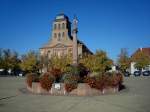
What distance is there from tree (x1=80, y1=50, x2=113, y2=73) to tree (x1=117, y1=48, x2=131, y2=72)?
1302 cm

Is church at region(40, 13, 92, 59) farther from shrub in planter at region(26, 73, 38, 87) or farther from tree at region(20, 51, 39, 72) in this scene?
shrub in planter at region(26, 73, 38, 87)

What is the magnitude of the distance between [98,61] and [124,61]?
19180 mm

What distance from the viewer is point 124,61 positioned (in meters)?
84.2

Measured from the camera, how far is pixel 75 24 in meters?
27.3

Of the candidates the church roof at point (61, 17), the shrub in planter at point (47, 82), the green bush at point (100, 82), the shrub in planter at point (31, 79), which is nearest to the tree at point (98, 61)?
the church roof at point (61, 17)

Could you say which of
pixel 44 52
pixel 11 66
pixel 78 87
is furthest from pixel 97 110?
pixel 44 52

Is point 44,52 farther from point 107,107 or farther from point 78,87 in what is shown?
point 107,107

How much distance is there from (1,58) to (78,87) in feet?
248

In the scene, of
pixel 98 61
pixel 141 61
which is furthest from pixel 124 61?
pixel 98 61

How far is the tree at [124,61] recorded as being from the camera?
84.1m

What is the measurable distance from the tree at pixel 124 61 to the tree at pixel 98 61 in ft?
42.7

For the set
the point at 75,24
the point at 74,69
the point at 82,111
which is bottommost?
the point at 82,111

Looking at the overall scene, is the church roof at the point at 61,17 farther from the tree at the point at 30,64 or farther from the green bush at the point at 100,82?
the green bush at the point at 100,82

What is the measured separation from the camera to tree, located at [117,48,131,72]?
8406 centimetres
